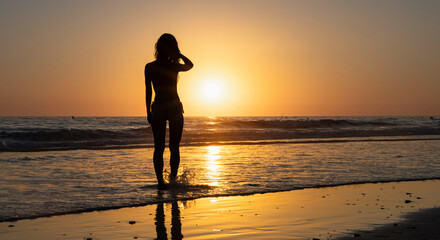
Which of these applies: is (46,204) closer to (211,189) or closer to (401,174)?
Result: (211,189)

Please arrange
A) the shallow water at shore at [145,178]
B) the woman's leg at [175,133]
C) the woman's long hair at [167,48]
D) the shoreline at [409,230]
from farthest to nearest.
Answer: the woman's leg at [175,133], the woman's long hair at [167,48], the shallow water at shore at [145,178], the shoreline at [409,230]

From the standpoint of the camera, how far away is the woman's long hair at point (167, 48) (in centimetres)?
644

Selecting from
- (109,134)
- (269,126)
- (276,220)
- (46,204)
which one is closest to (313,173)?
(276,220)

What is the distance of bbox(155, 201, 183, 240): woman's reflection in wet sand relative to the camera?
404 centimetres

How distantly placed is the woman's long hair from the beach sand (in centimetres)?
203

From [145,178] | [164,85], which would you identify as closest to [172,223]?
[164,85]

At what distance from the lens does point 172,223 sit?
178 inches

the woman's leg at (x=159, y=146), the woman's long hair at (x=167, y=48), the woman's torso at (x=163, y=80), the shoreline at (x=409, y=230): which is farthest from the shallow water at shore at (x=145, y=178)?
the shoreline at (x=409, y=230)

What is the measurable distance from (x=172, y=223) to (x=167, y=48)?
2.79 m

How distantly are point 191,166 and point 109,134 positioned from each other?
18263 mm

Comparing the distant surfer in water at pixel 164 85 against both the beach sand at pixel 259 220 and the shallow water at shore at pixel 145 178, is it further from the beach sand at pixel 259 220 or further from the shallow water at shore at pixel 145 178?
the beach sand at pixel 259 220

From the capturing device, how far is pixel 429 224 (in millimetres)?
4398

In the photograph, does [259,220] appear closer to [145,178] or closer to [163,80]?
[163,80]

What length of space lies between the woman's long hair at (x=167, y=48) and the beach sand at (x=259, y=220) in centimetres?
203
